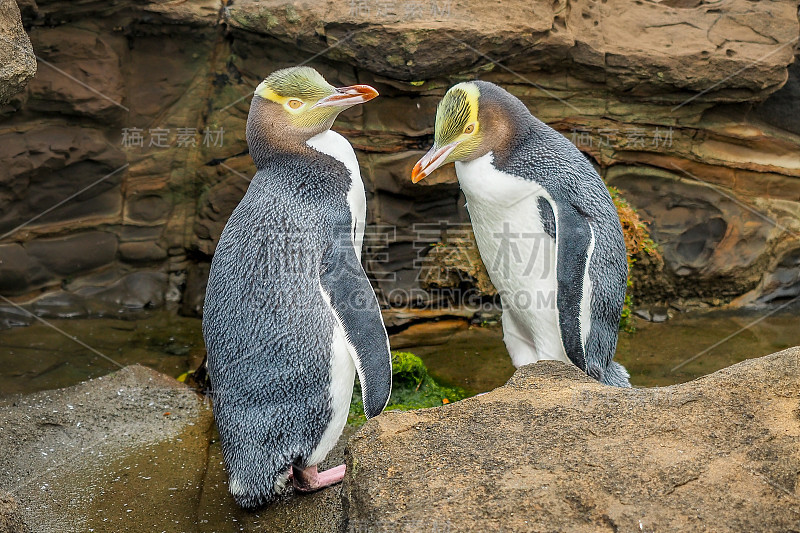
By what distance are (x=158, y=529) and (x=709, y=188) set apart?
389cm

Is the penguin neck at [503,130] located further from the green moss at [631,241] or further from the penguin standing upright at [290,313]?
the green moss at [631,241]

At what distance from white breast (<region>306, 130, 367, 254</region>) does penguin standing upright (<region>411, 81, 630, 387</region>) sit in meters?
0.23

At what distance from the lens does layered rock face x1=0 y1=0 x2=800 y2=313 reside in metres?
4.81

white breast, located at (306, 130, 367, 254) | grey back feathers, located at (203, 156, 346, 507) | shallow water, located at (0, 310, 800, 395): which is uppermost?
white breast, located at (306, 130, 367, 254)

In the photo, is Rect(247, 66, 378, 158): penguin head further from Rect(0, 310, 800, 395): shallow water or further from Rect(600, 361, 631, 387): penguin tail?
Rect(0, 310, 800, 395): shallow water

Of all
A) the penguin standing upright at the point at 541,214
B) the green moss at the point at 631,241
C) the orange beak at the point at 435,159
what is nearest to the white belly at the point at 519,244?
the penguin standing upright at the point at 541,214

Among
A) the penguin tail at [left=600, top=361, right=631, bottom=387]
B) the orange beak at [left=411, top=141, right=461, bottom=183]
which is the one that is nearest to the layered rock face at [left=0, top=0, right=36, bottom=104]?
the orange beak at [left=411, top=141, right=461, bottom=183]

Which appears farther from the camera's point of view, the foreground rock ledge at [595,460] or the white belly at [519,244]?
the white belly at [519,244]

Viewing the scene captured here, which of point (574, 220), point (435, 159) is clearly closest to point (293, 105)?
point (435, 159)

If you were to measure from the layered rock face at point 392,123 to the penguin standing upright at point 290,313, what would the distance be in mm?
1487

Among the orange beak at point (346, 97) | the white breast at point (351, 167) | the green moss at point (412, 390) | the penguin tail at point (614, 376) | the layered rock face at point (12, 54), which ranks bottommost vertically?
the green moss at point (412, 390)

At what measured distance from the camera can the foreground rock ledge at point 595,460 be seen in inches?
89.0

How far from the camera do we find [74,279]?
547 cm

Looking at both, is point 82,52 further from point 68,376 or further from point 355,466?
point 355,466
